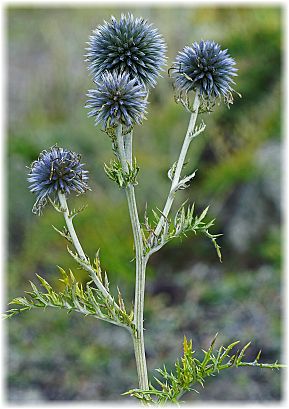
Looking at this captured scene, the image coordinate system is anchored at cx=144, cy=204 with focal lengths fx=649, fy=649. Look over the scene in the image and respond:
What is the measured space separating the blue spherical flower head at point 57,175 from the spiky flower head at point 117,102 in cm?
17

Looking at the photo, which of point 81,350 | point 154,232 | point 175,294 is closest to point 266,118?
point 175,294

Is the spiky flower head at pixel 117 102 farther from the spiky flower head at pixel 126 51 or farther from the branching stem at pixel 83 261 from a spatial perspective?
the branching stem at pixel 83 261

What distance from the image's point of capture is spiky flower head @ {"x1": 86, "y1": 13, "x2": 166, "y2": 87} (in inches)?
81.4

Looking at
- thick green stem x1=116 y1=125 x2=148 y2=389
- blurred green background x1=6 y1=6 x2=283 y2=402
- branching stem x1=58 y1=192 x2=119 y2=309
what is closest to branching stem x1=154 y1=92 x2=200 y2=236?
thick green stem x1=116 y1=125 x2=148 y2=389

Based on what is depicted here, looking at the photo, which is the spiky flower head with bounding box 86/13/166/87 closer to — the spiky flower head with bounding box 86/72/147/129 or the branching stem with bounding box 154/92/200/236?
the spiky flower head with bounding box 86/72/147/129

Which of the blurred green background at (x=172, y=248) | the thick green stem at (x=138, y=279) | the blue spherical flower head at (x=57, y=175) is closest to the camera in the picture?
the thick green stem at (x=138, y=279)

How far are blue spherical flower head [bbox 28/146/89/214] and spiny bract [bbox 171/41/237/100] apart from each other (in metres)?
0.43

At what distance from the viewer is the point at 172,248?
8273 millimetres

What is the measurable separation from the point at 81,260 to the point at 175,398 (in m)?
0.47

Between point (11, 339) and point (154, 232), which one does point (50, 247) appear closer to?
point (11, 339)

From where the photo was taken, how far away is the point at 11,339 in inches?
275

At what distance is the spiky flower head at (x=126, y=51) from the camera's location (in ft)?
6.79

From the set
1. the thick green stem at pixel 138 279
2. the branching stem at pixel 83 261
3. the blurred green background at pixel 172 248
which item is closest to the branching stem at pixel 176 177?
the thick green stem at pixel 138 279

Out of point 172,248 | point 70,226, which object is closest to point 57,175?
point 70,226
